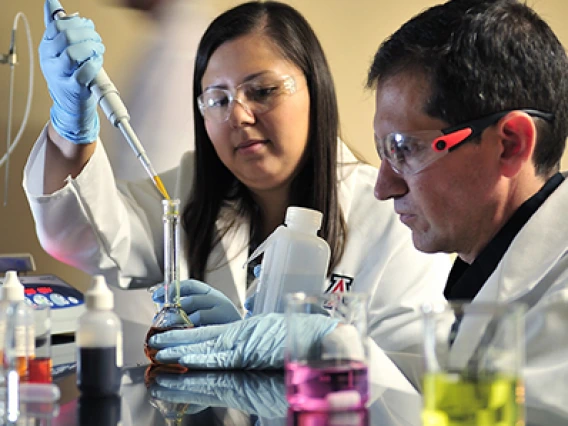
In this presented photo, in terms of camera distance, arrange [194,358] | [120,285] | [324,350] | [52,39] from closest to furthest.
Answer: [324,350] < [194,358] < [52,39] < [120,285]

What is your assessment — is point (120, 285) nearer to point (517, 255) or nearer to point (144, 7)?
point (144, 7)

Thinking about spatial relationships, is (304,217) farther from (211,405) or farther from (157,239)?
(157,239)

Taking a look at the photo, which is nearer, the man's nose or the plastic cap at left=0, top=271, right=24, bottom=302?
the plastic cap at left=0, top=271, right=24, bottom=302

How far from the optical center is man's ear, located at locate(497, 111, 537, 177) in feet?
→ 4.62

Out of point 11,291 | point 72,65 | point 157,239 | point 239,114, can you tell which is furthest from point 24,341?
point 157,239

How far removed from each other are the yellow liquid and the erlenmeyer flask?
2.29 ft

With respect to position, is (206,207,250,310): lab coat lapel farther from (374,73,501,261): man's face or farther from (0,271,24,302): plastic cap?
(0,271,24,302): plastic cap

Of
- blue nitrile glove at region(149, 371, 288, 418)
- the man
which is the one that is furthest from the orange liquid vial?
the man

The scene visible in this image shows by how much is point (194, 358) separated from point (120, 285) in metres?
1.15

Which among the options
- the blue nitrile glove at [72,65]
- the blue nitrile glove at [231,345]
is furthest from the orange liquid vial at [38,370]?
the blue nitrile glove at [72,65]

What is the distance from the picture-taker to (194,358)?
4.13ft

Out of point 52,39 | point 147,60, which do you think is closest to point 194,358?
point 52,39

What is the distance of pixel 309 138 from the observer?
2.29m

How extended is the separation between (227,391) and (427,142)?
61cm
